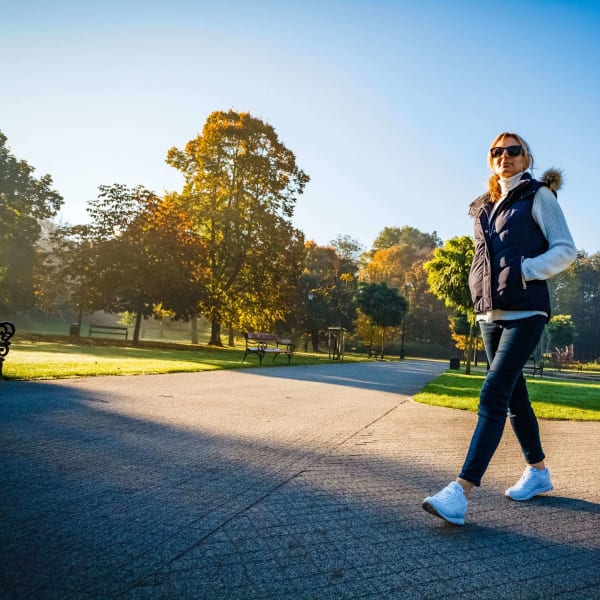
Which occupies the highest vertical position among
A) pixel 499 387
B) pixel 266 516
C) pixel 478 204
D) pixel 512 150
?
pixel 512 150

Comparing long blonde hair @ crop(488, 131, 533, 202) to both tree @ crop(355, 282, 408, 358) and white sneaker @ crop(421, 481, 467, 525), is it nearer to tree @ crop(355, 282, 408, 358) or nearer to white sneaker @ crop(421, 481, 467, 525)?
white sneaker @ crop(421, 481, 467, 525)

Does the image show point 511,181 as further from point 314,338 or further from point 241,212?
point 314,338

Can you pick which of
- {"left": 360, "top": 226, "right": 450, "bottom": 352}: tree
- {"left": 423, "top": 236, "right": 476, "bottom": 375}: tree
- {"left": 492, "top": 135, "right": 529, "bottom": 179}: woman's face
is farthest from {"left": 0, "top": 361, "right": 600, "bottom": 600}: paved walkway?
{"left": 360, "top": 226, "right": 450, "bottom": 352}: tree

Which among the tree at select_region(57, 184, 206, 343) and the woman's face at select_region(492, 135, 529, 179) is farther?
the tree at select_region(57, 184, 206, 343)

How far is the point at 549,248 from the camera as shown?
2.53 m

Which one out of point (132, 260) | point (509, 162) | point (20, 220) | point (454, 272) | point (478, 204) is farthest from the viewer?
point (20, 220)

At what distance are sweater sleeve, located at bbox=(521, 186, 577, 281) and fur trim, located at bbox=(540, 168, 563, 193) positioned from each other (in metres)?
0.20

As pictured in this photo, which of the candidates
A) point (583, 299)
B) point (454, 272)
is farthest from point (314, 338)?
point (583, 299)

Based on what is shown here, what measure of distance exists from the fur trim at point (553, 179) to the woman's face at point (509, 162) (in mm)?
133

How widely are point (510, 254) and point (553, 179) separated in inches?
24.7

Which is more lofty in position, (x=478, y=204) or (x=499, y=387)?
(x=478, y=204)

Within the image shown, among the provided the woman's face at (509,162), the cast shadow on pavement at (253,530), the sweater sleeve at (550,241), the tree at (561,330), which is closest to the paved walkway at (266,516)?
the cast shadow on pavement at (253,530)

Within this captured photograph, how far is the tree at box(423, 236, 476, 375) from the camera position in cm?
1820

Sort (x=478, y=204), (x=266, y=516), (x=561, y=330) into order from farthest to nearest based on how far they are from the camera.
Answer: (x=561, y=330), (x=478, y=204), (x=266, y=516)
